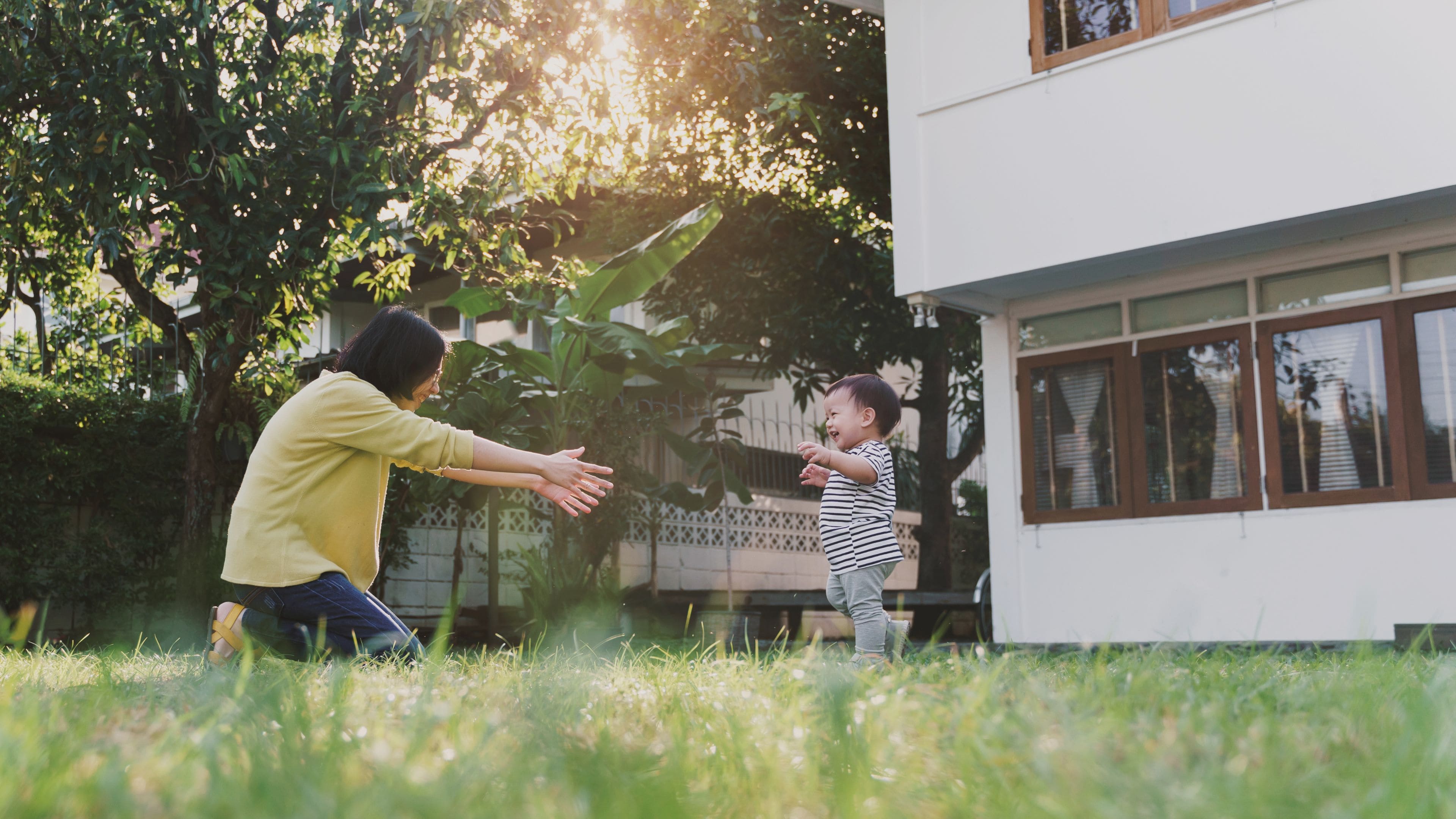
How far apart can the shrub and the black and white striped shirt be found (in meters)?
7.02

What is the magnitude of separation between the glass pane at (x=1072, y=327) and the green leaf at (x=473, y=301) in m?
4.83

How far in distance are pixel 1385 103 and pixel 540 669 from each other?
7316mm

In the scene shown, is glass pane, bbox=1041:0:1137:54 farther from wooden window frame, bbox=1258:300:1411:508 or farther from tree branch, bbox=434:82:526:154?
tree branch, bbox=434:82:526:154

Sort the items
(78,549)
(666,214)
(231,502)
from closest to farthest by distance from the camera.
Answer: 1. (78,549)
2. (231,502)
3. (666,214)

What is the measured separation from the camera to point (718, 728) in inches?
83.6

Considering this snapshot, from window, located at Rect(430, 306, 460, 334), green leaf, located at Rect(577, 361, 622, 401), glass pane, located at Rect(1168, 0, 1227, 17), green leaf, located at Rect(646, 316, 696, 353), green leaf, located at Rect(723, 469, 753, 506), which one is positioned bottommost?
green leaf, located at Rect(723, 469, 753, 506)

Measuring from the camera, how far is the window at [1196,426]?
9102 mm

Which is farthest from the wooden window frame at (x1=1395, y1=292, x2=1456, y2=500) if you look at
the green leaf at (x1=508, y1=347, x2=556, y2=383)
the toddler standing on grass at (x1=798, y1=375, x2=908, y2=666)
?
the green leaf at (x1=508, y1=347, x2=556, y2=383)

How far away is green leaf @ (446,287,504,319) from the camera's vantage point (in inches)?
430

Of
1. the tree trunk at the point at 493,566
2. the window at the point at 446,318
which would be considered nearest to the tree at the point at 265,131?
the tree trunk at the point at 493,566

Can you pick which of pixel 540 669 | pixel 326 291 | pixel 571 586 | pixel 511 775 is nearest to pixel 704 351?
pixel 571 586

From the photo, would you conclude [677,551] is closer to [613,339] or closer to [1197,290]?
[613,339]

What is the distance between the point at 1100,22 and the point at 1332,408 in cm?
351

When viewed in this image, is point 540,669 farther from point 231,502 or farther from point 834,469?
point 231,502
